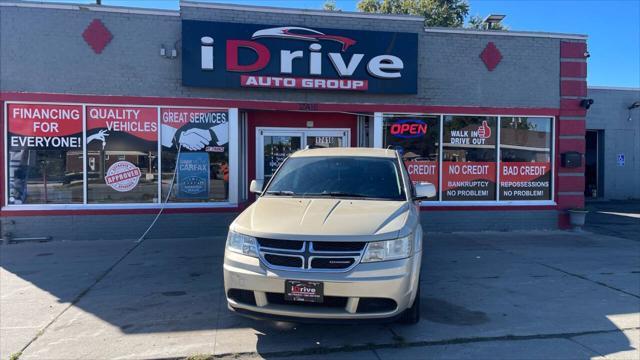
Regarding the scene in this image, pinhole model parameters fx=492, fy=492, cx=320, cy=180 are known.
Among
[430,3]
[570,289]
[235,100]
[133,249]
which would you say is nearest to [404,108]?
[235,100]

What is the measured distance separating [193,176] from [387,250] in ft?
24.2

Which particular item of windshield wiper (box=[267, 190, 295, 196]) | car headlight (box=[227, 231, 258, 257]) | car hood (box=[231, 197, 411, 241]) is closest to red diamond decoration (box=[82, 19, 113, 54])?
windshield wiper (box=[267, 190, 295, 196])

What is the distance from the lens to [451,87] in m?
11.9

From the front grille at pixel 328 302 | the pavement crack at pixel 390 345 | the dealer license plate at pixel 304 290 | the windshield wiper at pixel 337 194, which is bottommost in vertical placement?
the pavement crack at pixel 390 345

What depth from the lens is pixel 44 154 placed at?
10.3 m

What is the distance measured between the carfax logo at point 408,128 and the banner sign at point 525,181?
89.2 inches

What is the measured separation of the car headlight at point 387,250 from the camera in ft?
14.4

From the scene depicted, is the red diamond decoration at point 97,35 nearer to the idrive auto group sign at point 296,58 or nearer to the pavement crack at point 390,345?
the idrive auto group sign at point 296,58

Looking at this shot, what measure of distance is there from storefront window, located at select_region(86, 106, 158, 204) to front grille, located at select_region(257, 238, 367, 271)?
718 cm

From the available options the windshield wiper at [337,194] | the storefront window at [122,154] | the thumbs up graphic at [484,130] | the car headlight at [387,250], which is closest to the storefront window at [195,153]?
the storefront window at [122,154]

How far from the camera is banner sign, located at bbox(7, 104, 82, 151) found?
10188 mm

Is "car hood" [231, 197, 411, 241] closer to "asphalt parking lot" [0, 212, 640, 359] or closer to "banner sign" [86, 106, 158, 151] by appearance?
"asphalt parking lot" [0, 212, 640, 359]

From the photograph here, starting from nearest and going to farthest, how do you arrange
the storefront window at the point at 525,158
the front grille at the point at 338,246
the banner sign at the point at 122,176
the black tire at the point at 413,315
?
the front grille at the point at 338,246, the black tire at the point at 413,315, the banner sign at the point at 122,176, the storefront window at the point at 525,158

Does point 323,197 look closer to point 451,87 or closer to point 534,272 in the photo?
point 534,272
